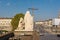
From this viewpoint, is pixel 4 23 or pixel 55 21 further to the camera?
pixel 4 23

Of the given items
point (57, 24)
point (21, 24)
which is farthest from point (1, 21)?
point (21, 24)

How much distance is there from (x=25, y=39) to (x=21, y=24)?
492 inches

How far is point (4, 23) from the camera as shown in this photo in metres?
93.6

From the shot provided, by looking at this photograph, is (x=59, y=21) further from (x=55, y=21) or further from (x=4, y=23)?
(x=4, y=23)

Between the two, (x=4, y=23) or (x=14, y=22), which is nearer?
(x=14, y=22)

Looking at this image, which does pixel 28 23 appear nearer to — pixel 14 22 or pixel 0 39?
pixel 0 39

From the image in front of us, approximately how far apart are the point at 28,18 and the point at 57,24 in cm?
4036

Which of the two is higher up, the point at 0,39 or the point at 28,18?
the point at 28,18

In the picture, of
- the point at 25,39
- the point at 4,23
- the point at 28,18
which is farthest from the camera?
the point at 4,23

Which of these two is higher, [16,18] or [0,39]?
[16,18]

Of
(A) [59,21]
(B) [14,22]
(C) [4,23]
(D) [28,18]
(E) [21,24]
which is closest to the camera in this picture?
(D) [28,18]

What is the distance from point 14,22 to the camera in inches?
1537

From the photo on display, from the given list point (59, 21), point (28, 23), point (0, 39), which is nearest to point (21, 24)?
point (28, 23)

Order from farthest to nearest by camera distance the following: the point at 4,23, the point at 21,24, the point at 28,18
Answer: the point at 4,23
the point at 21,24
the point at 28,18
